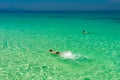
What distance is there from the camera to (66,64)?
991cm

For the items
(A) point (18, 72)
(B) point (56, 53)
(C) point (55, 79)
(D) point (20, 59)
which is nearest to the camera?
(C) point (55, 79)

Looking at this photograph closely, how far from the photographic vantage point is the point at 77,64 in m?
9.88

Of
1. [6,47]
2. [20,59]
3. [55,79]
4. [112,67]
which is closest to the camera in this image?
[55,79]

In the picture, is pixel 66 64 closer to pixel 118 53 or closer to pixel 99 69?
pixel 99 69

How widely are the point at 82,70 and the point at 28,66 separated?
2242 millimetres

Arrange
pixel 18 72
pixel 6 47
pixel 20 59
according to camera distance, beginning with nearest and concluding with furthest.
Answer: pixel 18 72 → pixel 20 59 → pixel 6 47

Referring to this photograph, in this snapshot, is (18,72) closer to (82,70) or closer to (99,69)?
(82,70)

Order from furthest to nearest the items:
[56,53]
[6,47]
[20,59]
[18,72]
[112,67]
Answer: [6,47], [56,53], [20,59], [112,67], [18,72]

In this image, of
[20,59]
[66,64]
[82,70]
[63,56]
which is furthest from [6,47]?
[82,70]

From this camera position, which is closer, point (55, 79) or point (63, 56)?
point (55, 79)

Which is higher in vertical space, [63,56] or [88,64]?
[63,56]

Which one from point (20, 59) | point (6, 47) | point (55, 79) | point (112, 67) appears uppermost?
point (6, 47)

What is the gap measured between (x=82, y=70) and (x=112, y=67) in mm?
1324

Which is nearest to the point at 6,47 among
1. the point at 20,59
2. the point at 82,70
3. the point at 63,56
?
the point at 20,59
